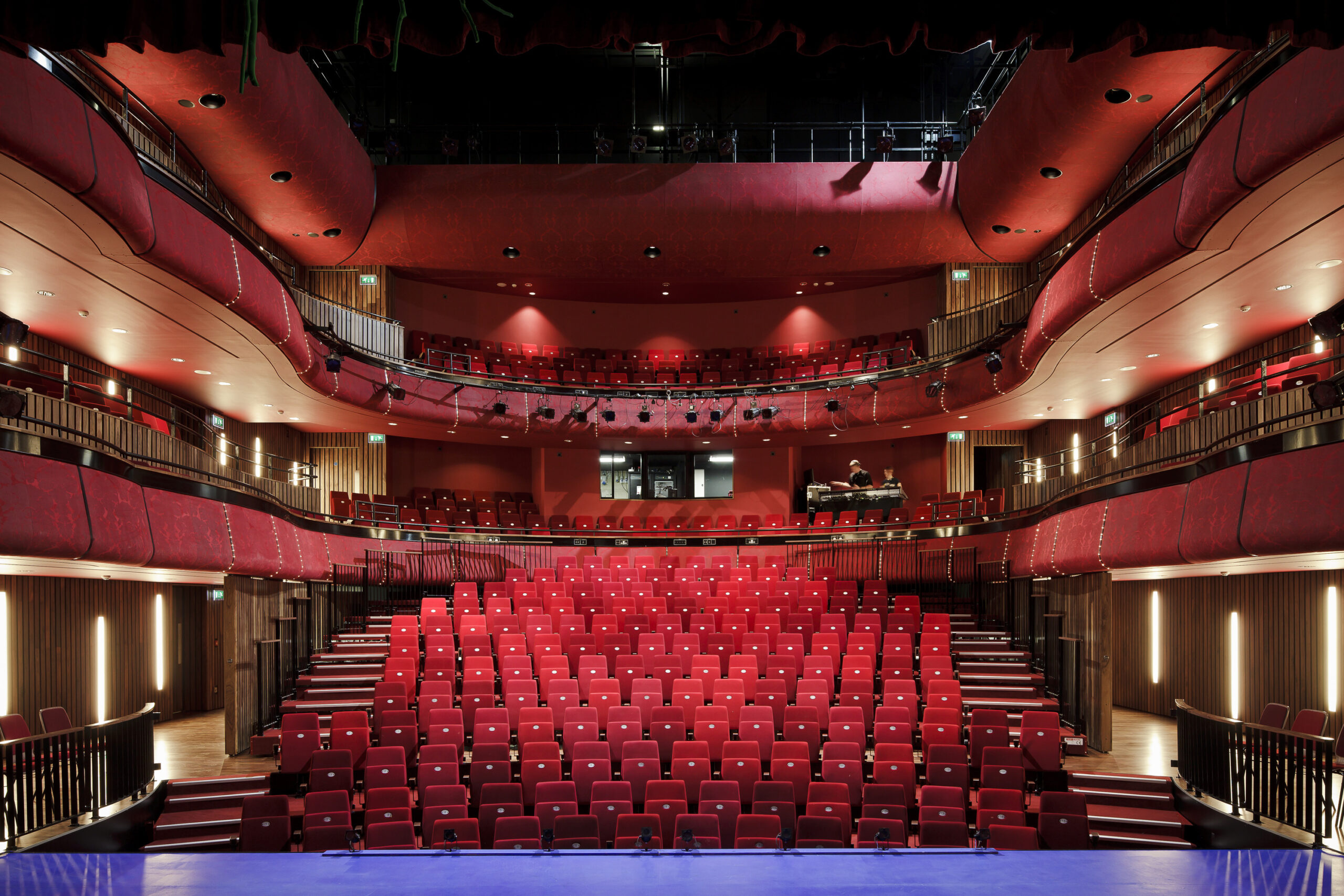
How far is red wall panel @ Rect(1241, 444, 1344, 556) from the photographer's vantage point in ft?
17.4

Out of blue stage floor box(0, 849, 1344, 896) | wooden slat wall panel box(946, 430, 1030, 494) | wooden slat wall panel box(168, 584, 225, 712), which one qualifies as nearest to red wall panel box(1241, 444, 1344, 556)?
blue stage floor box(0, 849, 1344, 896)

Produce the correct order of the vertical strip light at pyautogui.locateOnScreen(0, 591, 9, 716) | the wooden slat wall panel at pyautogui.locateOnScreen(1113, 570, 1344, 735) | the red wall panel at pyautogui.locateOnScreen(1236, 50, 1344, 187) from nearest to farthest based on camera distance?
the red wall panel at pyautogui.locateOnScreen(1236, 50, 1344, 187), the vertical strip light at pyautogui.locateOnScreen(0, 591, 9, 716), the wooden slat wall panel at pyautogui.locateOnScreen(1113, 570, 1344, 735)

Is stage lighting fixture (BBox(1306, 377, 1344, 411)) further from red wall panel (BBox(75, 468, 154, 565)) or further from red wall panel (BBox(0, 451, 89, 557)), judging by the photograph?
red wall panel (BBox(75, 468, 154, 565))

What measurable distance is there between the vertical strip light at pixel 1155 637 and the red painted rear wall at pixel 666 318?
6666 millimetres

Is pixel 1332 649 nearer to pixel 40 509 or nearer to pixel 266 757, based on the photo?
pixel 266 757

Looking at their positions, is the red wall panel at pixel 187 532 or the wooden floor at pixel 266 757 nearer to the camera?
the red wall panel at pixel 187 532

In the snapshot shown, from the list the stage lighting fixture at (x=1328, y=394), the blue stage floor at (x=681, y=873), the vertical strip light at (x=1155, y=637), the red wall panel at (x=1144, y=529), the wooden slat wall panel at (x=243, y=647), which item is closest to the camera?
the blue stage floor at (x=681, y=873)

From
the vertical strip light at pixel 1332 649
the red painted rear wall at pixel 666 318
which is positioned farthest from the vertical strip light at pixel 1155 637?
the red painted rear wall at pixel 666 318

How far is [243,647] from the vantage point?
30.4ft

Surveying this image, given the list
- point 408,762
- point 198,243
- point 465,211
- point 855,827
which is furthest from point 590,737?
point 465,211

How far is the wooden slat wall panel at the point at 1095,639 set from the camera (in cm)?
876

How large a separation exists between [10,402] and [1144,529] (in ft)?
26.5

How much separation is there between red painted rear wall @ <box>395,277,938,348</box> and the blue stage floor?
1354 cm

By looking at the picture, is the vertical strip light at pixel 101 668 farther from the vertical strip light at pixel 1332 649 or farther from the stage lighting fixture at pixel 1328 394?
the vertical strip light at pixel 1332 649
